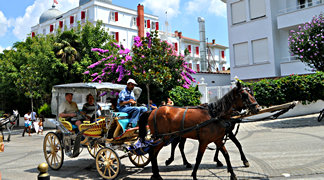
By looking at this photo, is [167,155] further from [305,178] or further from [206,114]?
[305,178]

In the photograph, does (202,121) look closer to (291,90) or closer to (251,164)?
(251,164)

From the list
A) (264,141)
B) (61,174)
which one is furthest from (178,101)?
(61,174)

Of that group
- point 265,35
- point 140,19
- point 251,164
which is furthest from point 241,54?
point 140,19

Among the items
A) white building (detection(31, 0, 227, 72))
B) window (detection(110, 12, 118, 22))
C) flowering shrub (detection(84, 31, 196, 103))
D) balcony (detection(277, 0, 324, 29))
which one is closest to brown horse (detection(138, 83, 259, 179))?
flowering shrub (detection(84, 31, 196, 103))

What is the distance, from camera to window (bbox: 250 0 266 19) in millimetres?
21875

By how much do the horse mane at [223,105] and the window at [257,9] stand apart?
17.7 metres

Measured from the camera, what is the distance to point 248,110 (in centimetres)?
622

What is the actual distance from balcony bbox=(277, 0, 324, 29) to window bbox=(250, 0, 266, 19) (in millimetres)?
1301

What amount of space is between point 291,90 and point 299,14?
6671 mm

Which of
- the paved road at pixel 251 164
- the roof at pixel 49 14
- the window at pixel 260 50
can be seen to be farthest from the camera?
the roof at pixel 49 14

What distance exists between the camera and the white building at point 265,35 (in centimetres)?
2072

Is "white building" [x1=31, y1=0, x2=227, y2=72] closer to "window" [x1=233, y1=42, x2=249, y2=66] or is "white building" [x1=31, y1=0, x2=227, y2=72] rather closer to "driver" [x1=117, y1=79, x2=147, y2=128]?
"window" [x1=233, y1=42, x2=249, y2=66]

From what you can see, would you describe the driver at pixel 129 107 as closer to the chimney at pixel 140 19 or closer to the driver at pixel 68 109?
the driver at pixel 68 109

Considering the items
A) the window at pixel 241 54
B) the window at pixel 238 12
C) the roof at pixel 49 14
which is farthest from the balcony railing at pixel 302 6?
the roof at pixel 49 14
